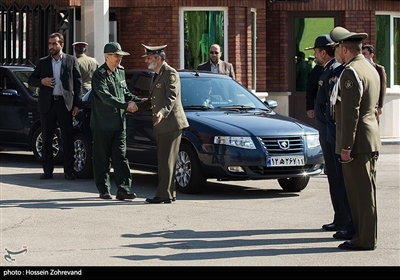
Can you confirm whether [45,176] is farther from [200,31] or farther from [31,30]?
[31,30]

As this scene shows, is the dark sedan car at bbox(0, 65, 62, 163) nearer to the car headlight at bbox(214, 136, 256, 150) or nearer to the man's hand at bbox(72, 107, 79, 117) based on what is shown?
the man's hand at bbox(72, 107, 79, 117)

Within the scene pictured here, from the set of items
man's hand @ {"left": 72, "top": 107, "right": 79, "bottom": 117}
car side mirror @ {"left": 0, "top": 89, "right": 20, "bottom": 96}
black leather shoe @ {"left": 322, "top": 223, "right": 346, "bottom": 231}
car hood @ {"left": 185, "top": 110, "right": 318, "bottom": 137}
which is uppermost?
car side mirror @ {"left": 0, "top": 89, "right": 20, "bottom": 96}

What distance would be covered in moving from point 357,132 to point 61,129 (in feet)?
21.9

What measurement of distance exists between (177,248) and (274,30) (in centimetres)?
1516

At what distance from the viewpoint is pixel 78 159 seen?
14.7 m

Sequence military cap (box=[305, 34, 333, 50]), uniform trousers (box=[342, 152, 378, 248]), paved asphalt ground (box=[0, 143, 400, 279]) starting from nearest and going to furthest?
paved asphalt ground (box=[0, 143, 400, 279]) → uniform trousers (box=[342, 152, 378, 248]) → military cap (box=[305, 34, 333, 50])

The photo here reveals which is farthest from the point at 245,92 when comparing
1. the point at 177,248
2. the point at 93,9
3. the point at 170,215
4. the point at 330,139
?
the point at 93,9

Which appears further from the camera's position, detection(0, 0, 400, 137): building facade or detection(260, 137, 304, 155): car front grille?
detection(0, 0, 400, 137): building facade

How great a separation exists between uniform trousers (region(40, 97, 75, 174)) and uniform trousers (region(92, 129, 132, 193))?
1.92 metres

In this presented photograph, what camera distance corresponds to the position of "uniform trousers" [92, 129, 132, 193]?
41.1ft

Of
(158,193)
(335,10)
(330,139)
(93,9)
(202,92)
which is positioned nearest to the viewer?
(330,139)

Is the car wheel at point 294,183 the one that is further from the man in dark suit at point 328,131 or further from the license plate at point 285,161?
the man in dark suit at point 328,131

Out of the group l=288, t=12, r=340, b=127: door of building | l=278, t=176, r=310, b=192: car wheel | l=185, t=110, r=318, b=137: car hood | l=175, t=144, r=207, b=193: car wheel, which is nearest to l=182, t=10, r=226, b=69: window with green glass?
l=288, t=12, r=340, b=127: door of building

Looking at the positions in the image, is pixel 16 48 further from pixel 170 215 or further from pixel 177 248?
pixel 177 248
